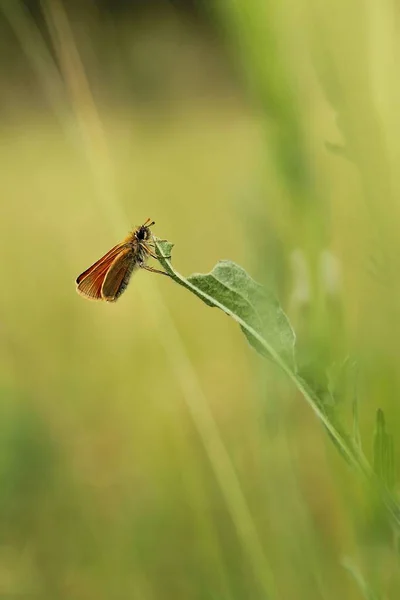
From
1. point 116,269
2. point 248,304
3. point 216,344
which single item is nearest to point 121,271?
point 116,269

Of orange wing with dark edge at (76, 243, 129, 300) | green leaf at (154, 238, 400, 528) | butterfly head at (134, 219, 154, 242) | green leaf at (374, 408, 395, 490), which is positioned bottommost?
green leaf at (374, 408, 395, 490)

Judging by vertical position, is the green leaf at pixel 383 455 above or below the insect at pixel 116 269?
below

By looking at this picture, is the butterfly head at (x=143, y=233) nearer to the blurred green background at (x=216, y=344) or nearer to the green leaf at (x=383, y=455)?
the blurred green background at (x=216, y=344)

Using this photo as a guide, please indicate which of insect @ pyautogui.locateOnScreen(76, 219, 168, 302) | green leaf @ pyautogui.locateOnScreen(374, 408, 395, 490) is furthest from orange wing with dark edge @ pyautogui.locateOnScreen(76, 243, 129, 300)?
green leaf @ pyautogui.locateOnScreen(374, 408, 395, 490)

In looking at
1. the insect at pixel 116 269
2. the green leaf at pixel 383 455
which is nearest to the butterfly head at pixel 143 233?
the insect at pixel 116 269

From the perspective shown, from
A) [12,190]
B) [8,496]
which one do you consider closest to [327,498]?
[8,496]

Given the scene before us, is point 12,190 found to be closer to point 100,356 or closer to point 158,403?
point 100,356

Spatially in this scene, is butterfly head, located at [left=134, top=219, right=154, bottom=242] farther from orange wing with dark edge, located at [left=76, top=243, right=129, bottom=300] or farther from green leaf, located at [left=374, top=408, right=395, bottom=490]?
green leaf, located at [left=374, top=408, right=395, bottom=490]
